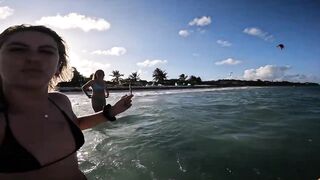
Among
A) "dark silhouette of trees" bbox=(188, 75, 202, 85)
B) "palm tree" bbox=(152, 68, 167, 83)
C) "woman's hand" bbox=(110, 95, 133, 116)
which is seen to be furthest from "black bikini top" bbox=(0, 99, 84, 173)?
"dark silhouette of trees" bbox=(188, 75, 202, 85)

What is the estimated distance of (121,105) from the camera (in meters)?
2.40

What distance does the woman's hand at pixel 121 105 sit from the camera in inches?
93.6

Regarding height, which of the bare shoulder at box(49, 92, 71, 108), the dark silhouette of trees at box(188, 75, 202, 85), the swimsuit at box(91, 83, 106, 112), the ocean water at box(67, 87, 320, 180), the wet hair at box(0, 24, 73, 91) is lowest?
the ocean water at box(67, 87, 320, 180)

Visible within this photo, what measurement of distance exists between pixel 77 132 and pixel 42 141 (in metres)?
0.26

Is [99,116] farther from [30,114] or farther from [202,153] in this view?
[202,153]

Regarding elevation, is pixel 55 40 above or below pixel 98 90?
above

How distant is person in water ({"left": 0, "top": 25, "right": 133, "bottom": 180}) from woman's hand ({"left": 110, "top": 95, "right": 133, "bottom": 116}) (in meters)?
0.54

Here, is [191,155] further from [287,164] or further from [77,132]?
[77,132]

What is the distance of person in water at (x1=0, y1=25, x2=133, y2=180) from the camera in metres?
1.55

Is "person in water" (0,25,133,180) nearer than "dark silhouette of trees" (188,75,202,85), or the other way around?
"person in water" (0,25,133,180)

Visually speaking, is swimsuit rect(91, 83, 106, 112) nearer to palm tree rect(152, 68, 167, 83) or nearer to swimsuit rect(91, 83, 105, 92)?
swimsuit rect(91, 83, 105, 92)

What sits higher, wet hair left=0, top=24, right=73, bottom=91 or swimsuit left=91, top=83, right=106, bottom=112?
wet hair left=0, top=24, right=73, bottom=91

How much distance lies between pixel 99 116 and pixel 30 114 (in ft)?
2.38

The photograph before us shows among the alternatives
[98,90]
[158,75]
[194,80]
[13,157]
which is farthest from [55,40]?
[194,80]
